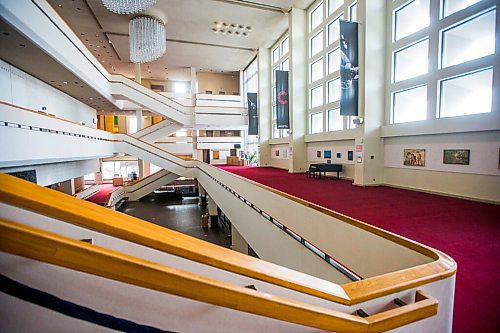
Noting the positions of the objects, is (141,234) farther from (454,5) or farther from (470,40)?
(454,5)

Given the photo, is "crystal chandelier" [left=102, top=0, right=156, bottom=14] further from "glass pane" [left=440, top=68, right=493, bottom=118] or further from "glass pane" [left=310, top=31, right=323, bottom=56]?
"glass pane" [left=440, top=68, right=493, bottom=118]

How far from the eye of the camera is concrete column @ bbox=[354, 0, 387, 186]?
6656 millimetres

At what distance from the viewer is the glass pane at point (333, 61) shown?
8.91 meters

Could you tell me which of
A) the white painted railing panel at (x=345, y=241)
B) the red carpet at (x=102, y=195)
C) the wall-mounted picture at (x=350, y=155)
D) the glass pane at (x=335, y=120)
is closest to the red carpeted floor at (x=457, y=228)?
the white painted railing panel at (x=345, y=241)

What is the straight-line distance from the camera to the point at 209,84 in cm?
2039

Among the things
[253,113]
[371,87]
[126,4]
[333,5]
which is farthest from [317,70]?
[126,4]

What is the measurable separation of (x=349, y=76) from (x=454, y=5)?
2.51 meters

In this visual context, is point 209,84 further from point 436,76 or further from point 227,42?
point 436,76

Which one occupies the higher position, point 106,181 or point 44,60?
point 44,60

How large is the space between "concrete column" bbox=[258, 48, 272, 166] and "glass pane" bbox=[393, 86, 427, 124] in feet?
26.9

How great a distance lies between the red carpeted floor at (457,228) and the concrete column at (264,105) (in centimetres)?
854

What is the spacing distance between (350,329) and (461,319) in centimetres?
117

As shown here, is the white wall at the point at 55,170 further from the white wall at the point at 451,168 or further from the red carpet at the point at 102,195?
the white wall at the point at 451,168

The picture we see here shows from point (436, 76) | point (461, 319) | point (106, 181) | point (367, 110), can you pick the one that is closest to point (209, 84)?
point (106, 181)
